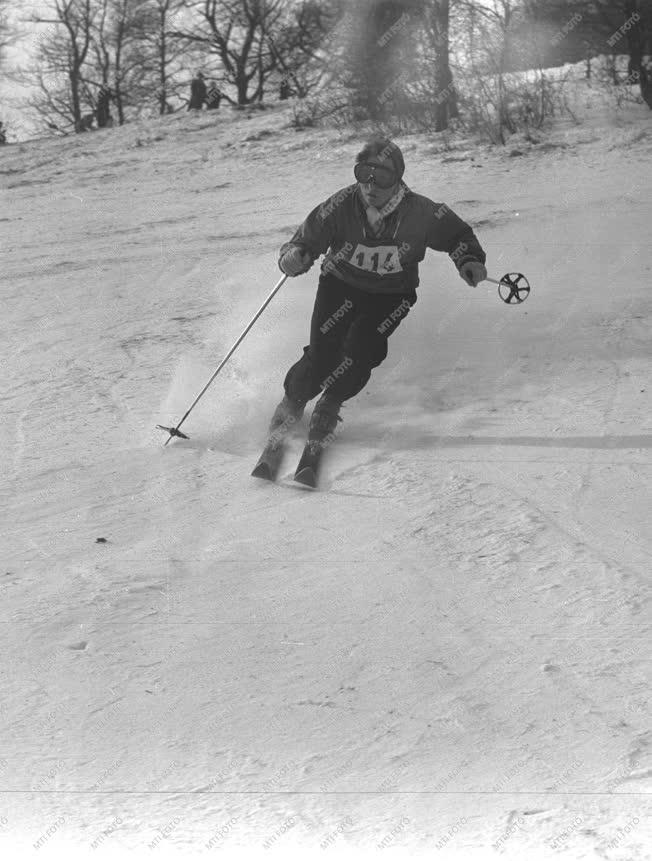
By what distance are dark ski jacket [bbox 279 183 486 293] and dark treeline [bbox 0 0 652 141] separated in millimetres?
8261

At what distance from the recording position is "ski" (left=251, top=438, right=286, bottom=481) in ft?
17.1

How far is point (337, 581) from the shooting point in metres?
4.15

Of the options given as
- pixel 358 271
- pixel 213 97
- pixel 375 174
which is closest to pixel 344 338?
pixel 358 271

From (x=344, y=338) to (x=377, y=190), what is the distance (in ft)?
2.35

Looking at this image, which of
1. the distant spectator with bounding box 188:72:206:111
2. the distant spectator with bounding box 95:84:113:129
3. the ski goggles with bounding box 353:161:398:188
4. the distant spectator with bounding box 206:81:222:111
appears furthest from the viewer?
the distant spectator with bounding box 95:84:113:129

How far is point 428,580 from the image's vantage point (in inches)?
162

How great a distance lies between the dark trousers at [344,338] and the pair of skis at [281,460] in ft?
0.85

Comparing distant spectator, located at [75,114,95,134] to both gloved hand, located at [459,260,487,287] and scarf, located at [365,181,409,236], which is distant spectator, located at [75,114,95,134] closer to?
scarf, located at [365,181,409,236]

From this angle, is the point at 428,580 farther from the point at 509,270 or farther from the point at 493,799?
the point at 509,270

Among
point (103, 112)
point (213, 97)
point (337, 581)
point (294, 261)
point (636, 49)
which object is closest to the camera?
point (337, 581)

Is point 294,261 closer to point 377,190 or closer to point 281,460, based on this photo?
point 377,190

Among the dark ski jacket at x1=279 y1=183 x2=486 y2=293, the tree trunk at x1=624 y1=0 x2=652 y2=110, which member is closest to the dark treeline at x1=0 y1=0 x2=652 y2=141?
the tree trunk at x1=624 y1=0 x2=652 y2=110

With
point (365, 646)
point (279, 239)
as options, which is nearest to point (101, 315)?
point (279, 239)

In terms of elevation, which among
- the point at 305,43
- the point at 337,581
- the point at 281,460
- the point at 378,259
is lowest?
the point at 337,581
